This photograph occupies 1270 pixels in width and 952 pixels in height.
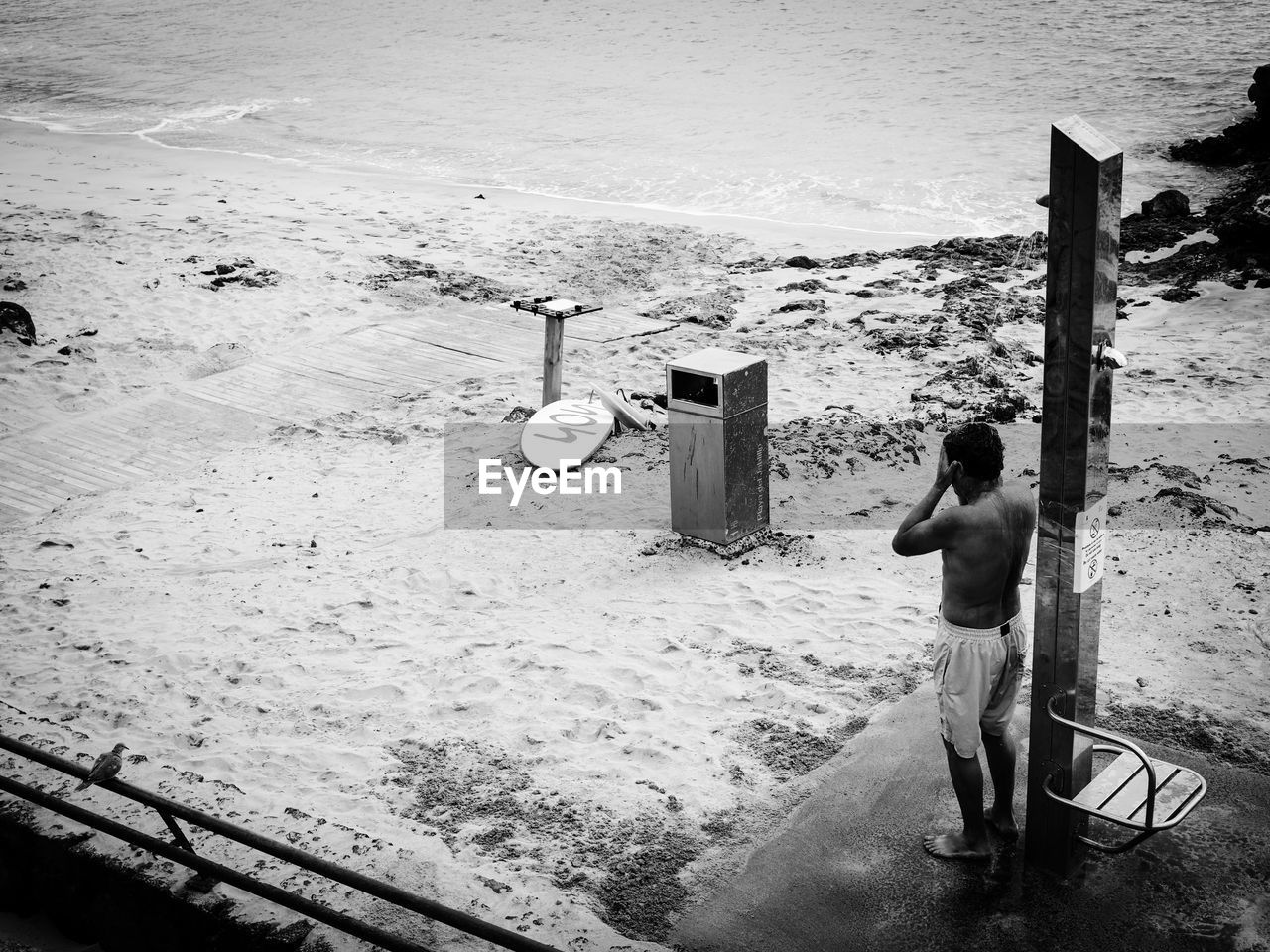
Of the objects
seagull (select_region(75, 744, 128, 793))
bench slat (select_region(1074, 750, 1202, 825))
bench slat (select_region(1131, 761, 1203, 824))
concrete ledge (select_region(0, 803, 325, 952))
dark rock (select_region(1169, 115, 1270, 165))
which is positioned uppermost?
dark rock (select_region(1169, 115, 1270, 165))

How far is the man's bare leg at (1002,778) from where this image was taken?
437 centimetres

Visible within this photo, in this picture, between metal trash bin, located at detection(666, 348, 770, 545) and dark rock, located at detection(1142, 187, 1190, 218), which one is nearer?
metal trash bin, located at detection(666, 348, 770, 545)

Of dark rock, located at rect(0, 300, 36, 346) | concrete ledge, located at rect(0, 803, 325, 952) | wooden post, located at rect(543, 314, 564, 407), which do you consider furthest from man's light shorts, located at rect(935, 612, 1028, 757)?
dark rock, located at rect(0, 300, 36, 346)

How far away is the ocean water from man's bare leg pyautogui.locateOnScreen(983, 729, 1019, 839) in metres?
17.2

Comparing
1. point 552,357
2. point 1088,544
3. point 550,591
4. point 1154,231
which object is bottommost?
→ point 550,591

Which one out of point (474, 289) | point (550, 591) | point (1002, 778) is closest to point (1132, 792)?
point (1002, 778)

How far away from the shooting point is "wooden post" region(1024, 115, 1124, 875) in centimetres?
362

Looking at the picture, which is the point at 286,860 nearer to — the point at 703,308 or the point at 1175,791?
the point at 1175,791

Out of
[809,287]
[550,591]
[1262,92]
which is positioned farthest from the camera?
[1262,92]

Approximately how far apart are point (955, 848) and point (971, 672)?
80 cm

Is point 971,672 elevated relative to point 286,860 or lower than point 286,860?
elevated

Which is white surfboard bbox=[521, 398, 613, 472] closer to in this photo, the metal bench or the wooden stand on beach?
the wooden stand on beach

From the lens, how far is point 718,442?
7430mm

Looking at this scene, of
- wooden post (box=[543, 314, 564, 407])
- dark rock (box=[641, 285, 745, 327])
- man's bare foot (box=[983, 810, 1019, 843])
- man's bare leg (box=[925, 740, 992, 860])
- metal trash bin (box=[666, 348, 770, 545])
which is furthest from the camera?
dark rock (box=[641, 285, 745, 327])
